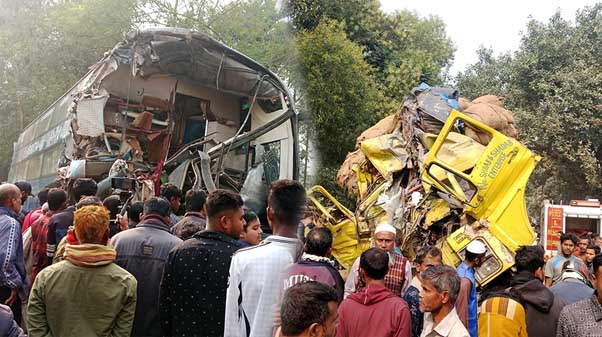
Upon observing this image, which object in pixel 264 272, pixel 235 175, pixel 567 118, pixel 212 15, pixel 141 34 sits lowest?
pixel 264 272

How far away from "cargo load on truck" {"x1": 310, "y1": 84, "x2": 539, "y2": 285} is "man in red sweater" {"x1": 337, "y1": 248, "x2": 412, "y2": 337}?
3.04m

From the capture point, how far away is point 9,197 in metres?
4.92

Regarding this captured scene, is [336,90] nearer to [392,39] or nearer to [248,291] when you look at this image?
[392,39]

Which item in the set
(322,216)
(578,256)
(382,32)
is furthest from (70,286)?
(382,32)

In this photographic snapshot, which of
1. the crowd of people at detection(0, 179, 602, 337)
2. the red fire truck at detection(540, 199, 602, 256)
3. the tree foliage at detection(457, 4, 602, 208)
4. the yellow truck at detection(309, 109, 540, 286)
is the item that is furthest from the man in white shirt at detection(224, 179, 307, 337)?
the tree foliage at detection(457, 4, 602, 208)

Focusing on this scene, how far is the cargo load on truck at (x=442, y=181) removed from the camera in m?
6.57

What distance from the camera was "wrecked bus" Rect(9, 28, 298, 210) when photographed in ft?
22.4

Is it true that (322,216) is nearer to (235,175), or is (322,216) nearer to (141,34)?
(235,175)

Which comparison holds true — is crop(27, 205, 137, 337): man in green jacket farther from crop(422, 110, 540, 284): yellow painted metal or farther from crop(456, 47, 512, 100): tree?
crop(456, 47, 512, 100): tree

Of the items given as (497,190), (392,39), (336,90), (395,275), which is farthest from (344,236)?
(392,39)

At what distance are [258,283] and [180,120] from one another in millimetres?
5451

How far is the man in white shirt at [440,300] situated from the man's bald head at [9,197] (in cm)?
317

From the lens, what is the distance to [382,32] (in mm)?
13055

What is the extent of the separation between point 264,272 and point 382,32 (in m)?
10.8
